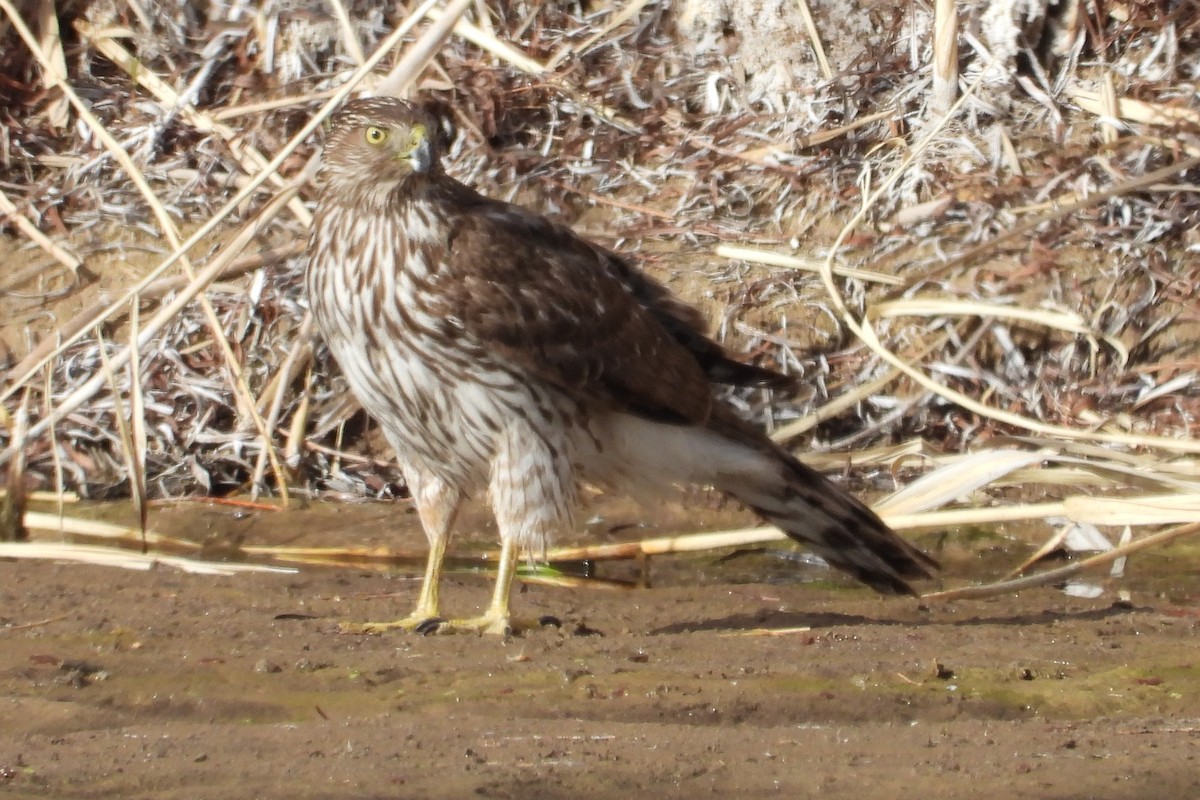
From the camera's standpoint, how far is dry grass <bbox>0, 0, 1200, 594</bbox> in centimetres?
616

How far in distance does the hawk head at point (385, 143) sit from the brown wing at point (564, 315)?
21cm

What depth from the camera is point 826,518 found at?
5.02m

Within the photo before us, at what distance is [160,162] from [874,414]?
3337mm

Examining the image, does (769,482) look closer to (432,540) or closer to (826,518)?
(826,518)

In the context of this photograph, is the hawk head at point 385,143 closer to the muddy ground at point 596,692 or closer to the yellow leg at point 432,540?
the yellow leg at point 432,540

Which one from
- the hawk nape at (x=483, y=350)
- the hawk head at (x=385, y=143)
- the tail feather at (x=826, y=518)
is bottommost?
the tail feather at (x=826, y=518)

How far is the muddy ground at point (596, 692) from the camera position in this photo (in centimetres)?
248

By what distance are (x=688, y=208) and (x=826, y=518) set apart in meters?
2.30

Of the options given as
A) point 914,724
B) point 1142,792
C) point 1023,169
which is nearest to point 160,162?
point 1023,169

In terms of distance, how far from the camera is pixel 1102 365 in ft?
20.4

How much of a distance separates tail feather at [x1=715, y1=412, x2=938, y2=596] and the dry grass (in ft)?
1.44

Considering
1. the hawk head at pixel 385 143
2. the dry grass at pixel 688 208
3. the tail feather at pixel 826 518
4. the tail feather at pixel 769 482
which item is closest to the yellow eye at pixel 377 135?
the hawk head at pixel 385 143

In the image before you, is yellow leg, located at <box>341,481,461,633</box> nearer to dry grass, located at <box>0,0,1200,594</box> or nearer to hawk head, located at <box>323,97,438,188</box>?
hawk head, located at <box>323,97,438,188</box>

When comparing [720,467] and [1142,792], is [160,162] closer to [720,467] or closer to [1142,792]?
[720,467]
